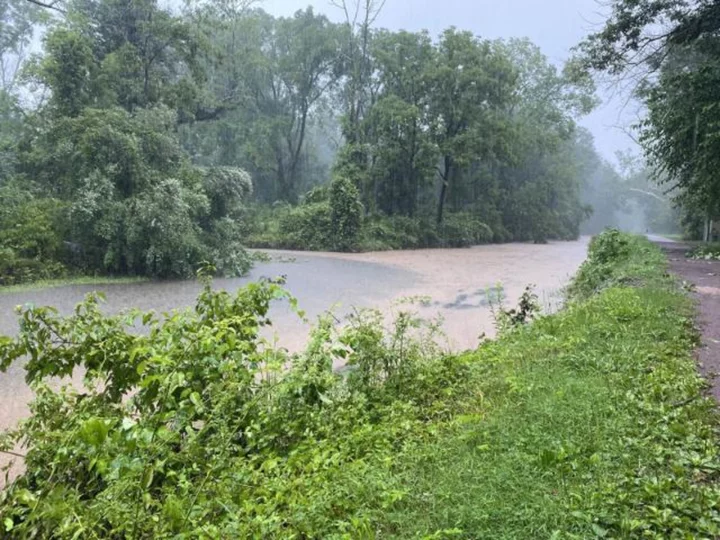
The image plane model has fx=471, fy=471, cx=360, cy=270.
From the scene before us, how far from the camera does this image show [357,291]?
9062mm

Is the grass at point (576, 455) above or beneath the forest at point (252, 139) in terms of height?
beneath

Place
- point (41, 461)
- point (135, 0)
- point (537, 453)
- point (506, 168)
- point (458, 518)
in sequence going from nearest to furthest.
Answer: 1. point (458, 518)
2. point (537, 453)
3. point (41, 461)
4. point (135, 0)
5. point (506, 168)

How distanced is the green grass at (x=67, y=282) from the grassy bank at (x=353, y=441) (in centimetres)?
675

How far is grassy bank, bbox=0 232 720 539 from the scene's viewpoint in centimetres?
169

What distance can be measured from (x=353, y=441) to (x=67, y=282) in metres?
8.47

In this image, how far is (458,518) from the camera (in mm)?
1652

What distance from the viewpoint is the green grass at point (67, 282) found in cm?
796

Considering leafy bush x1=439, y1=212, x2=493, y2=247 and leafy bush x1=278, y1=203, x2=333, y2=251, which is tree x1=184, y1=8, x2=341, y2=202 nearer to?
leafy bush x1=278, y1=203, x2=333, y2=251

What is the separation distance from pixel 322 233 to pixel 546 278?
9.56 m

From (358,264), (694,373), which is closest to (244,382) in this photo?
(694,373)

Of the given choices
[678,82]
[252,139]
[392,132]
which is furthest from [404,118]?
[678,82]

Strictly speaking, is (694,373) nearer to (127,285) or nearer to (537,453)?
(537,453)

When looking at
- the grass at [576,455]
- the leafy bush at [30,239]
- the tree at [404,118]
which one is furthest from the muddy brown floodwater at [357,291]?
the tree at [404,118]

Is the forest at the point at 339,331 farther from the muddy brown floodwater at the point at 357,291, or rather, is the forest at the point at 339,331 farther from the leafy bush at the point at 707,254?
the leafy bush at the point at 707,254
